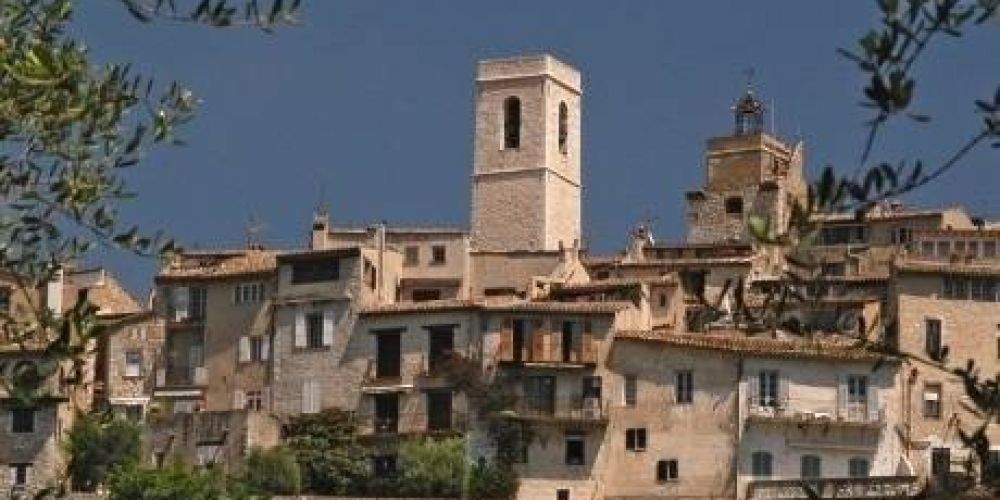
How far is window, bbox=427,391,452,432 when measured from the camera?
7094 centimetres

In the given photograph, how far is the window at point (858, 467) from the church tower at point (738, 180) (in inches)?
752

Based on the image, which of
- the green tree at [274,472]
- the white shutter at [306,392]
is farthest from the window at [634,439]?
the white shutter at [306,392]

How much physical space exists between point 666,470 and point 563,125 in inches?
1111

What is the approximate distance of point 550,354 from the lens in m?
70.5

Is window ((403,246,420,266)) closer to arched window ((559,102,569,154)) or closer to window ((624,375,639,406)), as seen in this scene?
window ((624,375,639,406))

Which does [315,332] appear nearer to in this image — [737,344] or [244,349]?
[244,349]

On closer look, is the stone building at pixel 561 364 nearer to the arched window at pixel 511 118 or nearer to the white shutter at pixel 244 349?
the white shutter at pixel 244 349

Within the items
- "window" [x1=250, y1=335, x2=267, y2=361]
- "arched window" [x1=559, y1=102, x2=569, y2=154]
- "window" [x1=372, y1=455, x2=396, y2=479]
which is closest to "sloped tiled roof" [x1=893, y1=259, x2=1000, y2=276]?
"window" [x1=372, y1=455, x2=396, y2=479]

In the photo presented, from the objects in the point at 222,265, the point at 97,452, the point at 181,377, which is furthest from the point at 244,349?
the point at 97,452

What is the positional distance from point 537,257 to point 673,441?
50.1 ft

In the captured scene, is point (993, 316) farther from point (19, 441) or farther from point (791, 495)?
point (19, 441)

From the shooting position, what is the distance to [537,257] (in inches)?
3258

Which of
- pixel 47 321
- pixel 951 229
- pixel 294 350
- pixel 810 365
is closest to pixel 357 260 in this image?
pixel 294 350

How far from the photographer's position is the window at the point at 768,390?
6862 cm
